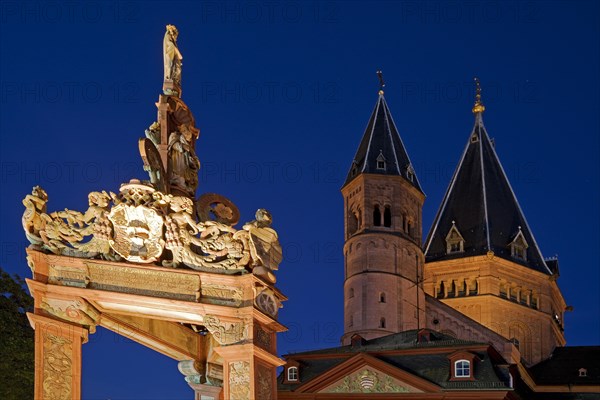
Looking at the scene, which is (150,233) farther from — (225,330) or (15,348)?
(15,348)

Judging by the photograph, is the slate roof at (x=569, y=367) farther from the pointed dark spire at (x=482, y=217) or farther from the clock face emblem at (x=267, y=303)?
the clock face emblem at (x=267, y=303)

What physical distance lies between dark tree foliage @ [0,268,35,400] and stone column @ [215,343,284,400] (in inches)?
426

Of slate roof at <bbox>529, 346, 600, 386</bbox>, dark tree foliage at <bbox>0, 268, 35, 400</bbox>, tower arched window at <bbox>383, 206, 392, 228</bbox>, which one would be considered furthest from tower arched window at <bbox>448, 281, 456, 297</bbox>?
dark tree foliage at <bbox>0, 268, 35, 400</bbox>

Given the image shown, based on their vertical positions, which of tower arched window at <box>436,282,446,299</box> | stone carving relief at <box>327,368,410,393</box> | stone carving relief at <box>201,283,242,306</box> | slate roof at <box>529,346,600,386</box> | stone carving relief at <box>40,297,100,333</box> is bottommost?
stone carving relief at <box>40,297,100,333</box>

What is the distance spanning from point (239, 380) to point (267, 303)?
78 centimetres

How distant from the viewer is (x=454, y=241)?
87688 millimetres

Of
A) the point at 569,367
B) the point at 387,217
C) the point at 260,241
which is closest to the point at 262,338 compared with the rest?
the point at 260,241

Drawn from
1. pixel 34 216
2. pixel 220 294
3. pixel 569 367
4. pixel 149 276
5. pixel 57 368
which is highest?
pixel 569 367

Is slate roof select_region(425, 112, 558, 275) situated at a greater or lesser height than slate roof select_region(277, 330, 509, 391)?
greater

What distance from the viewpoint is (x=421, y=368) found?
161 feet

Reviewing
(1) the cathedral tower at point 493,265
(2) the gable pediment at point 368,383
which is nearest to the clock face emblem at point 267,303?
(2) the gable pediment at point 368,383

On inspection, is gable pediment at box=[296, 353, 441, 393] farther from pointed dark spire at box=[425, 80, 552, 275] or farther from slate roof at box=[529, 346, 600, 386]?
pointed dark spire at box=[425, 80, 552, 275]

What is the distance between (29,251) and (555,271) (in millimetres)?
82650

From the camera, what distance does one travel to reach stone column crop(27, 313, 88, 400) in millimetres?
11000
